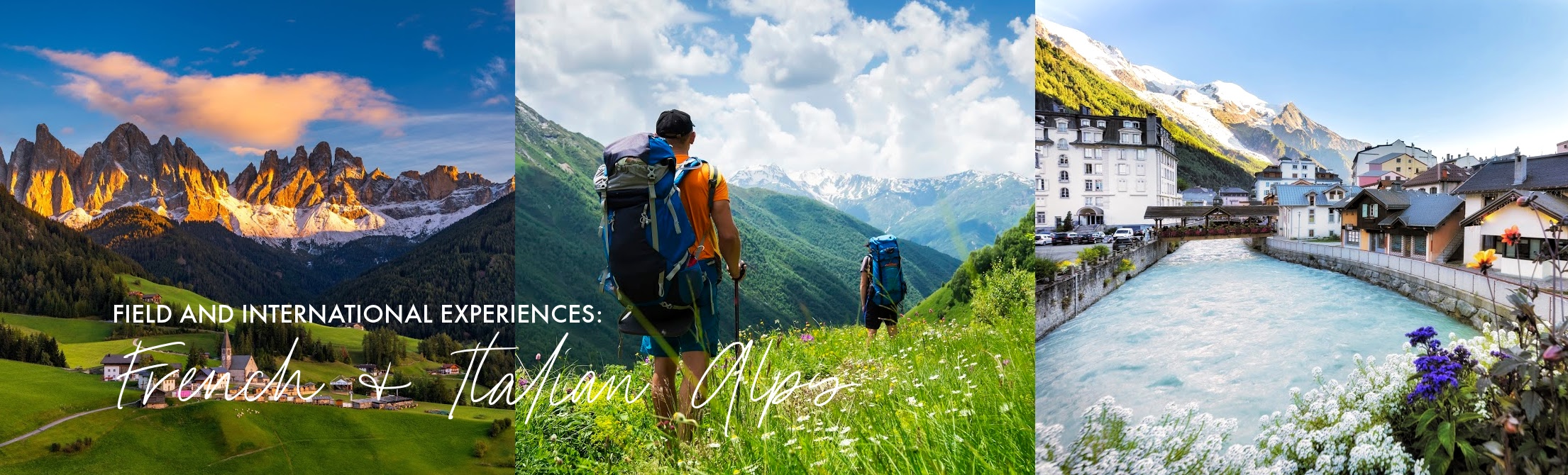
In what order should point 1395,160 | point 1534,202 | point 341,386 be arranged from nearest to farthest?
point 1534,202, point 1395,160, point 341,386

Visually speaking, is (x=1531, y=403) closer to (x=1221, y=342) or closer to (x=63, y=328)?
(x=1221, y=342)

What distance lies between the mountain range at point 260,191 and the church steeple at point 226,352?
→ 29.5 inches

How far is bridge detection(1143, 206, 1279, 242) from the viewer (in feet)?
10.2

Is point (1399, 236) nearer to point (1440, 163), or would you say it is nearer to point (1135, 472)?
point (1440, 163)

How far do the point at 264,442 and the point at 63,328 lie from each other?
57.0 inches

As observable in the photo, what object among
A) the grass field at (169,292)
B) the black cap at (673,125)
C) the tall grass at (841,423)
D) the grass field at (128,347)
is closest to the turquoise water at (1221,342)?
the tall grass at (841,423)

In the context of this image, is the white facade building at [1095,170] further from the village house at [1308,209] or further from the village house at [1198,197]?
the village house at [1308,209]

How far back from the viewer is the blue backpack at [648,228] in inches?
80.2

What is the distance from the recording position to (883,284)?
409cm

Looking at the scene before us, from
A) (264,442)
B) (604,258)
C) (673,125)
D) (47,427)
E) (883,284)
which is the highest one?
(673,125)

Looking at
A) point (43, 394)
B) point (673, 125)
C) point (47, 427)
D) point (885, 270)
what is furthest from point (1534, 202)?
point (43, 394)

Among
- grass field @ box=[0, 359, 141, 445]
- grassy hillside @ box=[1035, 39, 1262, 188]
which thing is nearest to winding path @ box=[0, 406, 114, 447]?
grass field @ box=[0, 359, 141, 445]

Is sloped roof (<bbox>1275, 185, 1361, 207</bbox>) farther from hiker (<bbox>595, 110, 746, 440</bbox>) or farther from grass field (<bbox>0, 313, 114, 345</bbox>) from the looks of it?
grass field (<bbox>0, 313, 114, 345</bbox>)

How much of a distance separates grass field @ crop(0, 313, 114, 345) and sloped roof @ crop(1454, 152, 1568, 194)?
267 inches
